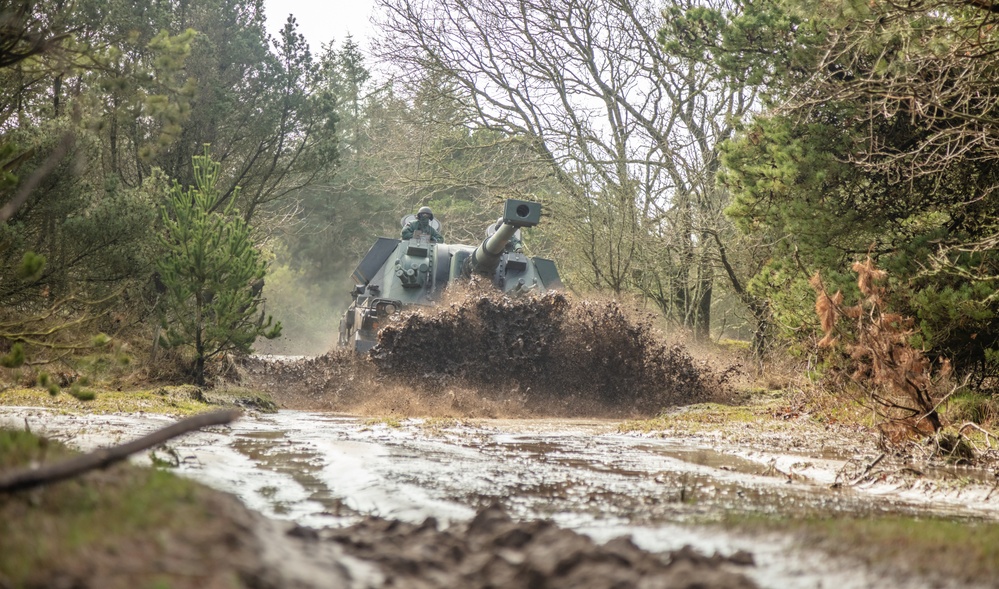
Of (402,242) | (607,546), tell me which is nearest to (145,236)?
(402,242)

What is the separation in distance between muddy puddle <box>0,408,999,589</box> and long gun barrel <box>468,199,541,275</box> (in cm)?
530

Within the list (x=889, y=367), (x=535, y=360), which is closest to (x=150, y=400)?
(x=535, y=360)

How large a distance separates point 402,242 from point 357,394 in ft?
16.4

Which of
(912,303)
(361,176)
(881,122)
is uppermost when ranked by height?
(361,176)

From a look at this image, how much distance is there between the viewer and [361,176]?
5284 centimetres

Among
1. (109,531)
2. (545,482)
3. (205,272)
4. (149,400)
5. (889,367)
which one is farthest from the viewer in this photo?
(205,272)

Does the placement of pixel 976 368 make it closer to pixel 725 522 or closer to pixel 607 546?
pixel 725 522

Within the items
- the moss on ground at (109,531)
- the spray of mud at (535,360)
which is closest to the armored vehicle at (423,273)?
the spray of mud at (535,360)

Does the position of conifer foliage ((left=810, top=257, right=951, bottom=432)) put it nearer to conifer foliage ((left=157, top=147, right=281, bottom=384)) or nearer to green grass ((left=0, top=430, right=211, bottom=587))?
green grass ((left=0, top=430, right=211, bottom=587))

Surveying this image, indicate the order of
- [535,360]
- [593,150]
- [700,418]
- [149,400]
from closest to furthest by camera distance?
[149,400], [700,418], [535,360], [593,150]

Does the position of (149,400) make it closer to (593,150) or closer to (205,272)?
(205,272)

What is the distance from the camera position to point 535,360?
17219 millimetres

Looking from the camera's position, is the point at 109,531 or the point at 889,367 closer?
the point at 109,531

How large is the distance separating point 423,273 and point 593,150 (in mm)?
8484
